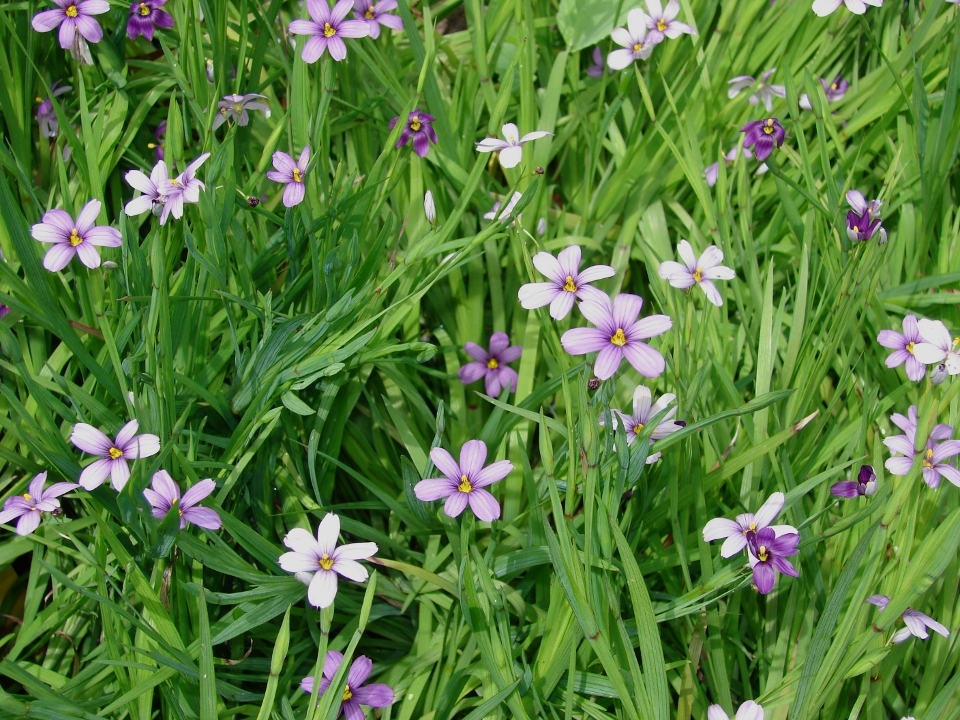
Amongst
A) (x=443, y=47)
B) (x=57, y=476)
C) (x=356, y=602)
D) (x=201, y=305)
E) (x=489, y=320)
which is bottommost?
(x=356, y=602)

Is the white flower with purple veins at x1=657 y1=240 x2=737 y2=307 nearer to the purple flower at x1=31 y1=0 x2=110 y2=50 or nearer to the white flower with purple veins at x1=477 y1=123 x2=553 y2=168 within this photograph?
the white flower with purple veins at x1=477 y1=123 x2=553 y2=168

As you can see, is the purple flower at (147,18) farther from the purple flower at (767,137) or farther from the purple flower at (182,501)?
the purple flower at (767,137)

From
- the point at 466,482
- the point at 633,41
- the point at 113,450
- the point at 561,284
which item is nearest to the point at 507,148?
the point at 561,284

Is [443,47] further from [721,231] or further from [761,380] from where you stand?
[761,380]

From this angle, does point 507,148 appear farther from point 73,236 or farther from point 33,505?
point 33,505

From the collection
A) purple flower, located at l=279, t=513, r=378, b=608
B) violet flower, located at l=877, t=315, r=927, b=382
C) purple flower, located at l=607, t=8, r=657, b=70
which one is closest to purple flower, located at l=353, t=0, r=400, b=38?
purple flower, located at l=607, t=8, r=657, b=70

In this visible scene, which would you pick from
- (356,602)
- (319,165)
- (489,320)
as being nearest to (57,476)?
(356,602)
